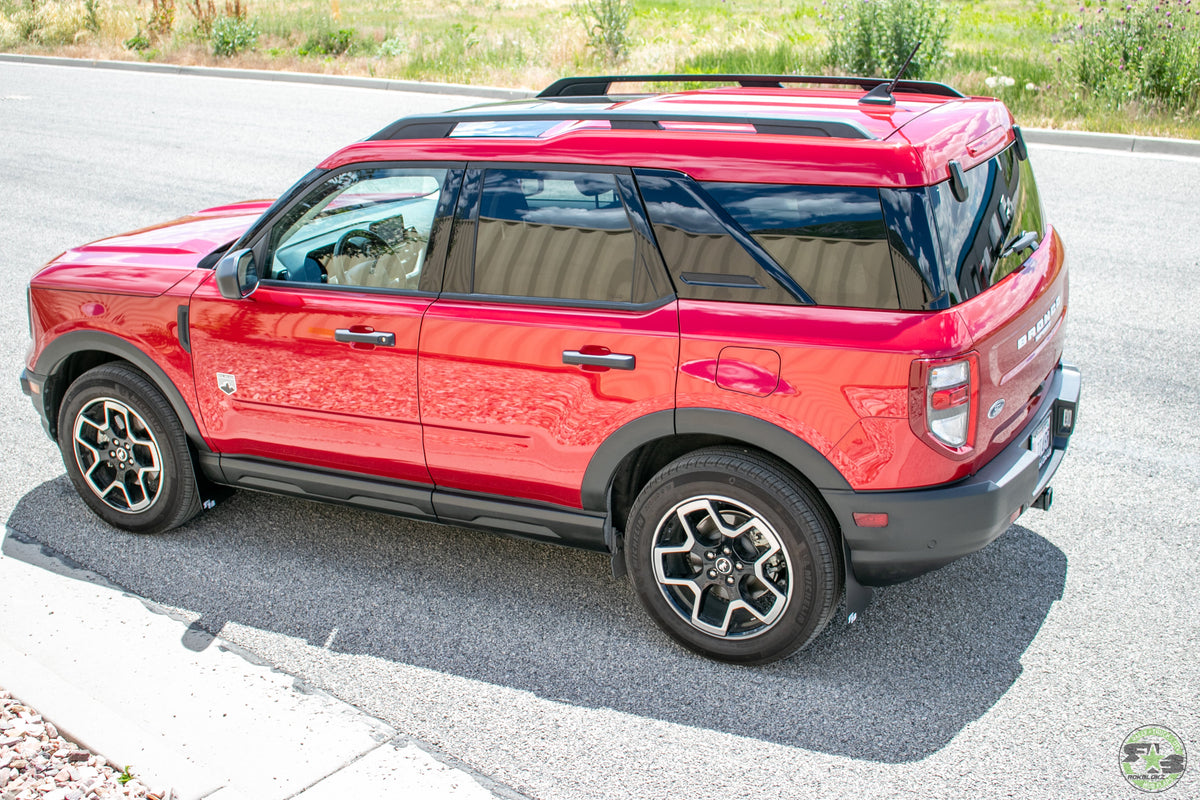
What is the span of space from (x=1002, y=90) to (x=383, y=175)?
1258 cm

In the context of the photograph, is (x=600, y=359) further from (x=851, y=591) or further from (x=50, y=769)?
(x=50, y=769)

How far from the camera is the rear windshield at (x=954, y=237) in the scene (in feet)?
10.9

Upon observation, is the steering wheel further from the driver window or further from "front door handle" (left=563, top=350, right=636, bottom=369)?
"front door handle" (left=563, top=350, right=636, bottom=369)

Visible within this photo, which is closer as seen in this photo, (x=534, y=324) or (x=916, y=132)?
(x=916, y=132)

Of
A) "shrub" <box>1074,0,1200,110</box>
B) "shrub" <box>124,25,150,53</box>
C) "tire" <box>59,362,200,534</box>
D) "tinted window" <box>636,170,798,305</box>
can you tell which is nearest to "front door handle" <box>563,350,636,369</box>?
"tinted window" <box>636,170,798,305</box>

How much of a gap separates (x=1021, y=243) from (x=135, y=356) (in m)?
3.62

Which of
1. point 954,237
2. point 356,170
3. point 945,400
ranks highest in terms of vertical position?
point 356,170

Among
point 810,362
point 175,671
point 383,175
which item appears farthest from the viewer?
point 383,175

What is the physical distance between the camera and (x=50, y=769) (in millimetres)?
3373

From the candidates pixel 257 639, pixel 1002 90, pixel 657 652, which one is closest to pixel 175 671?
pixel 257 639

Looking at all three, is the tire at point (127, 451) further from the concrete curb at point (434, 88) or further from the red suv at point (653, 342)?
the concrete curb at point (434, 88)

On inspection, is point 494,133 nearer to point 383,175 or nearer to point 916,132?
point 383,175

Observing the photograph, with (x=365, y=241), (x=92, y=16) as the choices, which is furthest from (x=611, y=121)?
(x=92, y=16)

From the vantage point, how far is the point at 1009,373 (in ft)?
11.9
